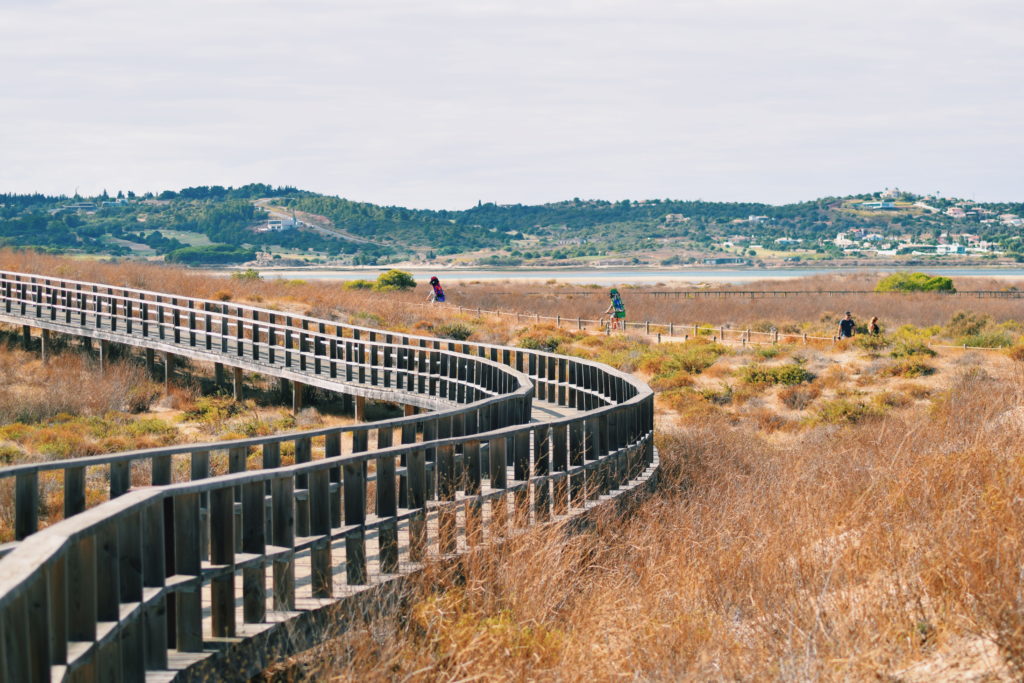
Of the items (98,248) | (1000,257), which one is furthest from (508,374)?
(1000,257)

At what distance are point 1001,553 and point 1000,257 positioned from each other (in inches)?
8026

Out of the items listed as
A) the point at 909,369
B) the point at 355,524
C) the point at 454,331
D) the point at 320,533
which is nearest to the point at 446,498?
the point at 355,524

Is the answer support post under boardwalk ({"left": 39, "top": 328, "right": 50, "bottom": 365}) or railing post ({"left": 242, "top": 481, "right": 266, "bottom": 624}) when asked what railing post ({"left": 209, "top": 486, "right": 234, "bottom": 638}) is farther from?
support post under boardwalk ({"left": 39, "top": 328, "right": 50, "bottom": 365})

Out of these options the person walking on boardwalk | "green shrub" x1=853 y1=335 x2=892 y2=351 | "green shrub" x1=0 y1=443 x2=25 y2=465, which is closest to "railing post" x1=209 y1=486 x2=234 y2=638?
"green shrub" x1=0 y1=443 x2=25 y2=465

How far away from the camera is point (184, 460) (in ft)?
59.0

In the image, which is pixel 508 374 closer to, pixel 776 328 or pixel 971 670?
pixel 971 670

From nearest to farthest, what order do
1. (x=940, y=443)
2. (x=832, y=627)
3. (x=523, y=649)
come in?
(x=832, y=627) < (x=523, y=649) < (x=940, y=443)

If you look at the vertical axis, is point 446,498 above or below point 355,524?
below

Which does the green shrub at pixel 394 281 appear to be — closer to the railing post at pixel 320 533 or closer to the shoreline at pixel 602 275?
the shoreline at pixel 602 275

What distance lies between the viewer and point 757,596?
7293 mm

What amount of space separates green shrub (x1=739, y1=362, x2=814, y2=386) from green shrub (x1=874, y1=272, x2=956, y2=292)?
139ft

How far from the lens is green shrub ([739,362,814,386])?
95.3ft

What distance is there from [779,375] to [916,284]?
153 feet

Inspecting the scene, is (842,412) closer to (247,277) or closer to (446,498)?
(446,498)
